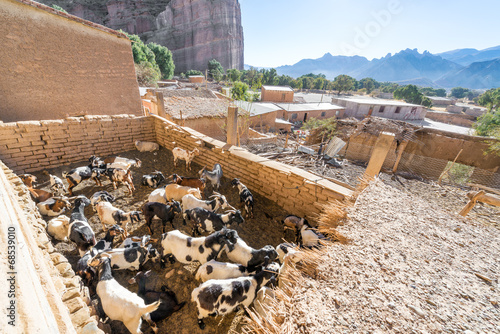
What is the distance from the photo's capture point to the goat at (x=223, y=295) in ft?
9.21

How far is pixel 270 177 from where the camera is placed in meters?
5.28

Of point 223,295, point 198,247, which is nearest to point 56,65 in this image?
point 198,247

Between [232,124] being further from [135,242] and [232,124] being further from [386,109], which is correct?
[386,109]

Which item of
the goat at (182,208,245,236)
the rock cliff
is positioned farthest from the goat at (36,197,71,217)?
the rock cliff

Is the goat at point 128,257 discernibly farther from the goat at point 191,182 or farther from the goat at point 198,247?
the goat at point 191,182

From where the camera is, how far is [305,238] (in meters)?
4.08

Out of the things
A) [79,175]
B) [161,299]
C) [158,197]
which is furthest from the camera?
[79,175]

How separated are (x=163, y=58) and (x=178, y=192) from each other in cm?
4494

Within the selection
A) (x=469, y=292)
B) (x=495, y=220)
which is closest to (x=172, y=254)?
(x=469, y=292)

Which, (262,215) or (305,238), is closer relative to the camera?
(305,238)

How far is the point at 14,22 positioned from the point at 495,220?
1841 cm

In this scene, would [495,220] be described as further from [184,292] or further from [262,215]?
[184,292]

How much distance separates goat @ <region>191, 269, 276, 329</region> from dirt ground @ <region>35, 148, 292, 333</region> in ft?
0.96

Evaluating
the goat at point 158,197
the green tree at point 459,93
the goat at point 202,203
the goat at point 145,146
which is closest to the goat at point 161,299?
the goat at point 202,203
